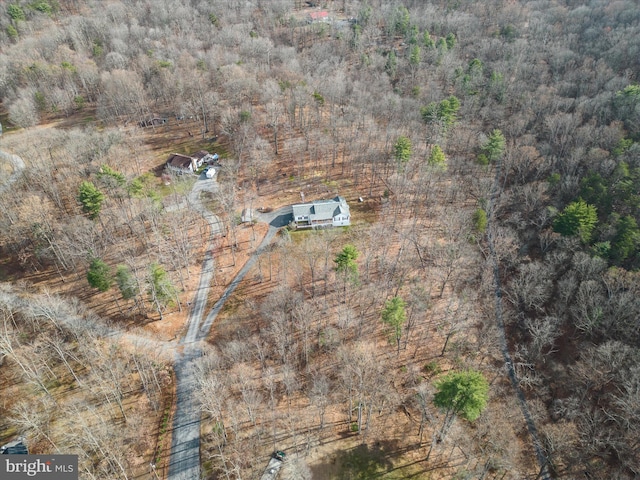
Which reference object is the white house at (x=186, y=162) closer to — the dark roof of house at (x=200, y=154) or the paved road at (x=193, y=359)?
the dark roof of house at (x=200, y=154)

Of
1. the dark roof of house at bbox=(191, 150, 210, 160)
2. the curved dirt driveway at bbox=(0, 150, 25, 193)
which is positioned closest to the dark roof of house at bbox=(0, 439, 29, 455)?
the curved dirt driveway at bbox=(0, 150, 25, 193)

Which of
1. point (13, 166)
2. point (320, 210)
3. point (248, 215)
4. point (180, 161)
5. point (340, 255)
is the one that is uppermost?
point (13, 166)

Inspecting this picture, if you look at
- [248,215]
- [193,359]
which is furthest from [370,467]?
[248,215]

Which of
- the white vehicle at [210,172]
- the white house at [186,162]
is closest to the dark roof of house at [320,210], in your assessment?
the white vehicle at [210,172]

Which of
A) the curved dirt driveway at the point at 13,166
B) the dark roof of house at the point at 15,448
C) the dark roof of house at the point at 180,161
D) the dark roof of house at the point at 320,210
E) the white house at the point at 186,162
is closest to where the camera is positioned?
the dark roof of house at the point at 15,448

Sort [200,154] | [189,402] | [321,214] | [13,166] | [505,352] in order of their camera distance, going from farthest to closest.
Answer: [200,154]
[13,166]
[321,214]
[505,352]
[189,402]

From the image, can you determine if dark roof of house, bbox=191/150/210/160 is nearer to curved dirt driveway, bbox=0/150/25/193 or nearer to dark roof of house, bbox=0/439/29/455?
curved dirt driveway, bbox=0/150/25/193

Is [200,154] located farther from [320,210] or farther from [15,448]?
[15,448]

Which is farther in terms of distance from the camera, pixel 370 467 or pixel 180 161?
pixel 180 161
